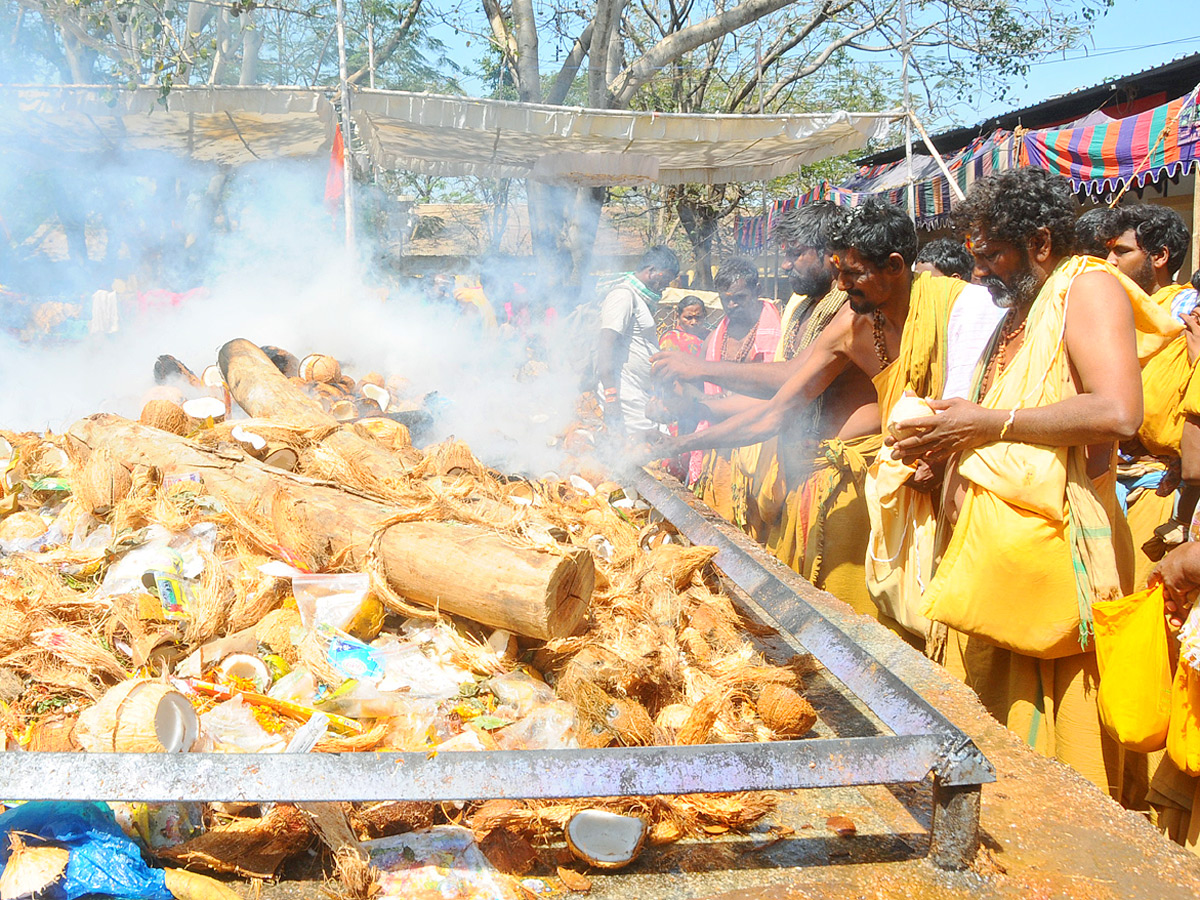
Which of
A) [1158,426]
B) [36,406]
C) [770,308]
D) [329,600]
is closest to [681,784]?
[329,600]

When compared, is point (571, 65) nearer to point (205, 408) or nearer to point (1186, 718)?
point (205, 408)

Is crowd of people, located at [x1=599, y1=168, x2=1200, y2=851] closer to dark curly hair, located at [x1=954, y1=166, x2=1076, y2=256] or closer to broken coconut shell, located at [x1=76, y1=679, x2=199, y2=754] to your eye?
dark curly hair, located at [x1=954, y1=166, x2=1076, y2=256]

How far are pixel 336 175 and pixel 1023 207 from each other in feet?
24.7

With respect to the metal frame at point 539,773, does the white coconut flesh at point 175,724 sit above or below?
below

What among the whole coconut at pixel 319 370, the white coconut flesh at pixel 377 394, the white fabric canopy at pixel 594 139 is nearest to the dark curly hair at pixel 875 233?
the white coconut flesh at pixel 377 394

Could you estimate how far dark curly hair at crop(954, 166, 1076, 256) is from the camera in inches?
84.2

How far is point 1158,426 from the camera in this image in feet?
9.68

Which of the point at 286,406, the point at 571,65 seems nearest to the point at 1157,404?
the point at 286,406

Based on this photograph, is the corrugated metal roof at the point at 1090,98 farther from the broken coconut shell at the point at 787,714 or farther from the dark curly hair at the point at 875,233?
the broken coconut shell at the point at 787,714

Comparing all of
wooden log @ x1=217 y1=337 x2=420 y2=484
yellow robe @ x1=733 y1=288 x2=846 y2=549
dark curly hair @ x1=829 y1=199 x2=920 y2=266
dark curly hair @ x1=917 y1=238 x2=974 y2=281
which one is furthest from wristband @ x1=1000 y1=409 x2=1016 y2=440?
wooden log @ x1=217 y1=337 x2=420 y2=484

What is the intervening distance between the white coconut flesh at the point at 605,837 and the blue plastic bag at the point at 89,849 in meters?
0.80

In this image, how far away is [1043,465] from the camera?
208 cm

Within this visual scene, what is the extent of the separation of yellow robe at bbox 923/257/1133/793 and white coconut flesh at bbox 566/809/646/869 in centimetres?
102

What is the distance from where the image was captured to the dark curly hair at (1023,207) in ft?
7.02
